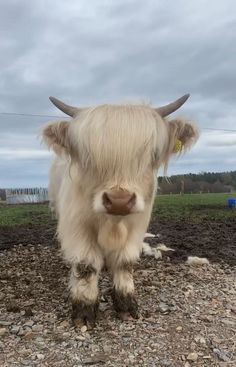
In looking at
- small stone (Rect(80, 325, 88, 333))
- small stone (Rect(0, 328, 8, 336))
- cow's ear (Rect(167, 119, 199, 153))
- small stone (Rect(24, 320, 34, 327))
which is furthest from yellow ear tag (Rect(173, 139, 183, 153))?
small stone (Rect(0, 328, 8, 336))

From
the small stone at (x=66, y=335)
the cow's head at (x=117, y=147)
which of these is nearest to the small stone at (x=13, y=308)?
the small stone at (x=66, y=335)

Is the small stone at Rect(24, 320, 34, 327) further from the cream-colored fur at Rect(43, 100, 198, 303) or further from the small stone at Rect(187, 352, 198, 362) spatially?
the small stone at Rect(187, 352, 198, 362)

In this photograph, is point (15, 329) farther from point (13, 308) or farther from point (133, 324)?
point (133, 324)

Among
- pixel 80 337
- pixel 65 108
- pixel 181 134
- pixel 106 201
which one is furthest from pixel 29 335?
pixel 181 134

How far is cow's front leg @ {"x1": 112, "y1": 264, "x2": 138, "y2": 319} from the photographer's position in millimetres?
4766

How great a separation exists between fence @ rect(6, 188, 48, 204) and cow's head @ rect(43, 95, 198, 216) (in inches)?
1065

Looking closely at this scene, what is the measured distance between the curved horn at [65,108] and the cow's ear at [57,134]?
Result: 92mm

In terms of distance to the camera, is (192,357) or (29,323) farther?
(29,323)

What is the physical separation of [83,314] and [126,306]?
0.43m

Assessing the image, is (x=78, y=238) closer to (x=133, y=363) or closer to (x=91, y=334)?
(x=91, y=334)

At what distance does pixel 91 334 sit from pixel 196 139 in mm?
2009

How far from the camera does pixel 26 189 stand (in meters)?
36.2

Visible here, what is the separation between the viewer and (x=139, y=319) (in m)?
4.73

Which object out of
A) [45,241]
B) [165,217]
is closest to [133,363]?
[45,241]
